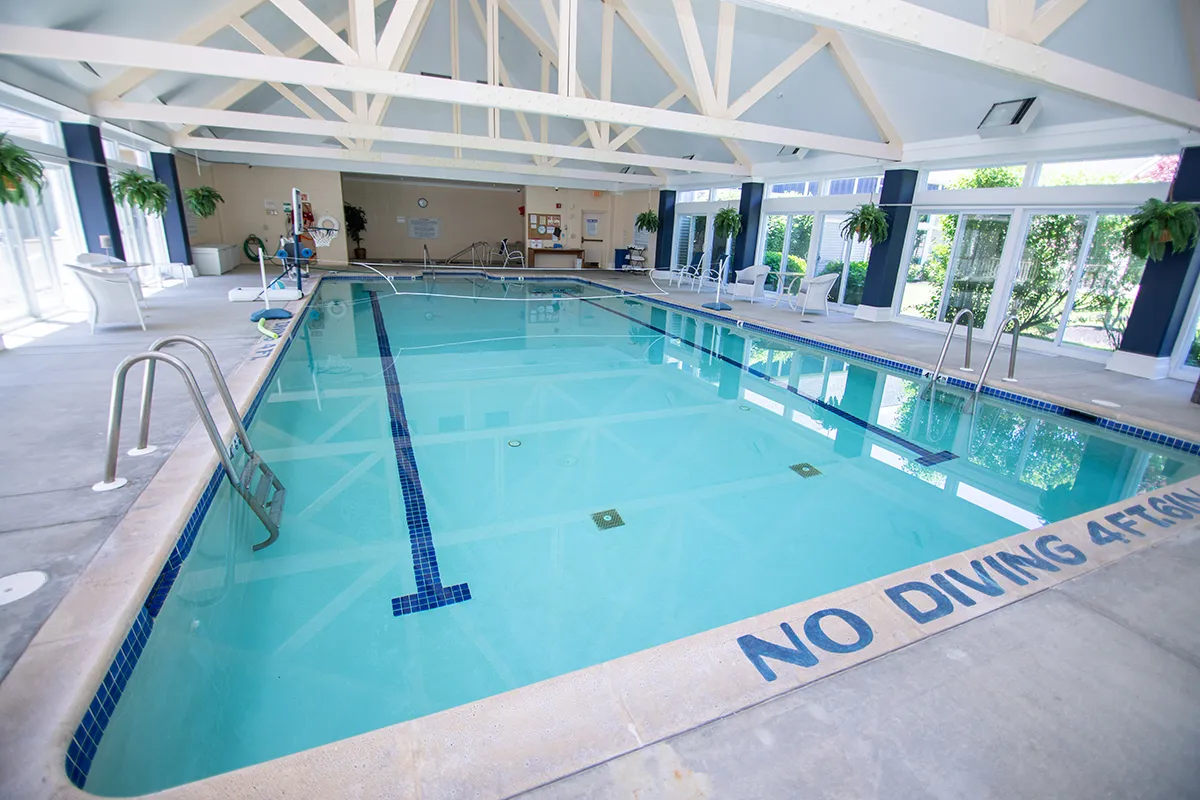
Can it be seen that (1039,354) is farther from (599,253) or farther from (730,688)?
(599,253)

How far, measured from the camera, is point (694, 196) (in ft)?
43.7

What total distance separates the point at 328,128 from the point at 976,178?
8756 millimetres

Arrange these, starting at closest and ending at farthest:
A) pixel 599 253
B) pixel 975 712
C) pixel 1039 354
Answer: pixel 975 712 → pixel 1039 354 → pixel 599 253

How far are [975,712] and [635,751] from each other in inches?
36.0

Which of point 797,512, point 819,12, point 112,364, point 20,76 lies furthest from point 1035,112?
point 20,76

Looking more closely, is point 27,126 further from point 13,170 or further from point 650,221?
point 650,221

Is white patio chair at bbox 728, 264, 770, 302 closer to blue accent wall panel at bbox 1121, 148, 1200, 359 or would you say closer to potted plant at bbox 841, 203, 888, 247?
potted plant at bbox 841, 203, 888, 247

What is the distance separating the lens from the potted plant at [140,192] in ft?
24.4

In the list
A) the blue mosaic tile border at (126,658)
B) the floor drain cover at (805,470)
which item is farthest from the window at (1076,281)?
the blue mosaic tile border at (126,658)

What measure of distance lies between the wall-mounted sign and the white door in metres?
4.80

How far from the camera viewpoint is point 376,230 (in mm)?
16406

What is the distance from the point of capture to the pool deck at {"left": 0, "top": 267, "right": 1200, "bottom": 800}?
3.99ft

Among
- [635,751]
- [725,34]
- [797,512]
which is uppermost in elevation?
[725,34]

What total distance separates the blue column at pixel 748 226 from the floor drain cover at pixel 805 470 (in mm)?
8097
